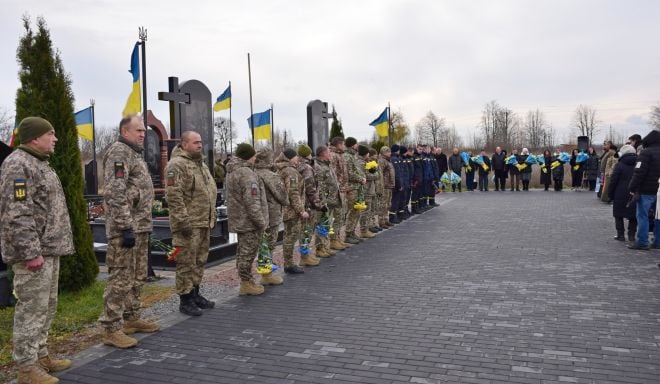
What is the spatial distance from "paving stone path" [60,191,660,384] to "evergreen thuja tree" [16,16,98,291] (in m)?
2.16

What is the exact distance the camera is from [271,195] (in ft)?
24.5

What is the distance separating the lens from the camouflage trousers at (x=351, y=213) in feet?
34.7

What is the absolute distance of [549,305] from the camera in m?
6.02

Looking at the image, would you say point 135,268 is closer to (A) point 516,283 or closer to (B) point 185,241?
(B) point 185,241

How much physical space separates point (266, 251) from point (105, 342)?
2.57 meters

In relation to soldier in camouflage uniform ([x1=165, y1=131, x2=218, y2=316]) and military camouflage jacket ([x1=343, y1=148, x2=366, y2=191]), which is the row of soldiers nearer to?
military camouflage jacket ([x1=343, y1=148, x2=366, y2=191])

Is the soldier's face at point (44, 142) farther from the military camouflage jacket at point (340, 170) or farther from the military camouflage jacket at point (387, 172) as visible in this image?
the military camouflage jacket at point (387, 172)

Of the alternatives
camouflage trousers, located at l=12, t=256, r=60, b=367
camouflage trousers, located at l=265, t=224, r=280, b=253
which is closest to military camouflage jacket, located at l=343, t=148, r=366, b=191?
camouflage trousers, located at l=265, t=224, r=280, b=253

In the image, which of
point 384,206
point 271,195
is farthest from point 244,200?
point 384,206

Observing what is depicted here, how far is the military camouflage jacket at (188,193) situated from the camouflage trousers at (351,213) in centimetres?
Answer: 470

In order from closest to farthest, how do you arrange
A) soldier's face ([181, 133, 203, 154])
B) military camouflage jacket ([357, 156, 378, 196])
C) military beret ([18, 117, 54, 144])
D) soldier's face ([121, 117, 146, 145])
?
military beret ([18, 117, 54, 144]) < soldier's face ([121, 117, 146, 145]) < soldier's face ([181, 133, 203, 154]) < military camouflage jacket ([357, 156, 378, 196])

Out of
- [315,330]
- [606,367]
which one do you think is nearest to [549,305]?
[606,367]

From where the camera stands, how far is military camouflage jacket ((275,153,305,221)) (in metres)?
7.91

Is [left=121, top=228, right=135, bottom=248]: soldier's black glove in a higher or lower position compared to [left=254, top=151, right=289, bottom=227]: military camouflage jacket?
lower
